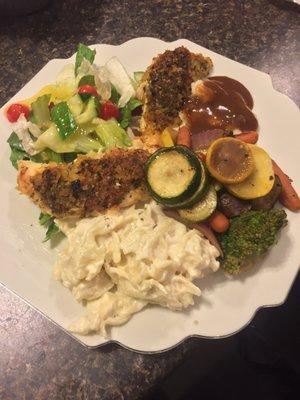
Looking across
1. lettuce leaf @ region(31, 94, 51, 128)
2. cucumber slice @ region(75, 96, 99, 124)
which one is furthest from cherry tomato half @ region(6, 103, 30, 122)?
cucumber slice @ region(75, 96, 99, 124)

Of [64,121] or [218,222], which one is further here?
[64,121]

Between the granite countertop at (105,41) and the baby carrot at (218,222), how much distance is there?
604 millimetres

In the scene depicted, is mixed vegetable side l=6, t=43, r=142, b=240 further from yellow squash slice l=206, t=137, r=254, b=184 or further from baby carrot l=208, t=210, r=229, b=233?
baby carrot l=208, t=210, r=229, b=233

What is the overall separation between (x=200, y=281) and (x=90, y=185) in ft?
2.56

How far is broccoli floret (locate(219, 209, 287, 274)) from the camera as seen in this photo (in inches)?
85.4

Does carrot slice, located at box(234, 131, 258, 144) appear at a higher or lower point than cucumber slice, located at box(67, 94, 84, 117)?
lower

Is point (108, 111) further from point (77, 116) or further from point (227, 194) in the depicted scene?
point (227, 194)

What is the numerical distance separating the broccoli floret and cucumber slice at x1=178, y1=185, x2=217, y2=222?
16 cm

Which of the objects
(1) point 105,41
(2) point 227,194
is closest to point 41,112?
(1) point 105,41

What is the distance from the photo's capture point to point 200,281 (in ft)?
7.38

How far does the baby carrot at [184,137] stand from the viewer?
8.40ft

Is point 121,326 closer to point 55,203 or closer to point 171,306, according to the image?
point 171,306

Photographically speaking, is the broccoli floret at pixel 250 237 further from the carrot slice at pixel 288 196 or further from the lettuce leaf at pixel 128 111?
the lettuce leaf at pixel 128 111

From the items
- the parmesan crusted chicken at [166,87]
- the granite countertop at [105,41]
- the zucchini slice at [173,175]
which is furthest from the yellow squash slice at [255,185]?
the granite countertop at [105,41]
